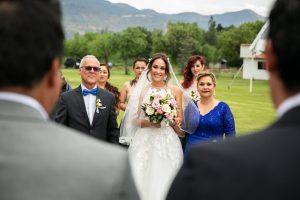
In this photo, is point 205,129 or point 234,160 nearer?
point 234,160

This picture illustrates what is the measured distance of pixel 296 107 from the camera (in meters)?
2.21

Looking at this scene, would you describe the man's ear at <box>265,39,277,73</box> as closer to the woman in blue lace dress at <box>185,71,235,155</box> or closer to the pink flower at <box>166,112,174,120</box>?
the woman in blue lace dress at <box>185,71,235,155</box>

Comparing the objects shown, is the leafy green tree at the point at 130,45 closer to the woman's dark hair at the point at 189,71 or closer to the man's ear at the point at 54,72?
the woman's dark hair at the point at 189,71

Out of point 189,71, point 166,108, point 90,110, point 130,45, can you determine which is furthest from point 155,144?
point 130,45

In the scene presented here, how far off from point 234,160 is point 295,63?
0.49 meters

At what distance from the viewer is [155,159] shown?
9477 millimetres

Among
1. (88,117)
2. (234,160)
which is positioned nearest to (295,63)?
(234,160)

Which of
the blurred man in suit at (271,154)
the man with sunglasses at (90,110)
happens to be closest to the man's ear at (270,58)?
the blurred man in suit at (271,154)

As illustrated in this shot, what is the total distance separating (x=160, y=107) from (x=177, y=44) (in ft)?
288

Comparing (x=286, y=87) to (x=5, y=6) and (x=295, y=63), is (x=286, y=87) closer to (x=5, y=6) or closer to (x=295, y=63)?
(x=295, y=63)

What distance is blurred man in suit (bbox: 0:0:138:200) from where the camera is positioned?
2.08 metres

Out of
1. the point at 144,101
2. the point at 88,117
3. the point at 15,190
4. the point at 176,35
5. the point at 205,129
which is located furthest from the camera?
the point at 176,35

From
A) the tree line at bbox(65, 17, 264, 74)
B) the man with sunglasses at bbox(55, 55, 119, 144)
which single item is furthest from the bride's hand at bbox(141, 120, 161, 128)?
the tree line at bbox(65, 17, 264, 74)

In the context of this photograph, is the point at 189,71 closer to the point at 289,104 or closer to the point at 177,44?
the point at 289,104
